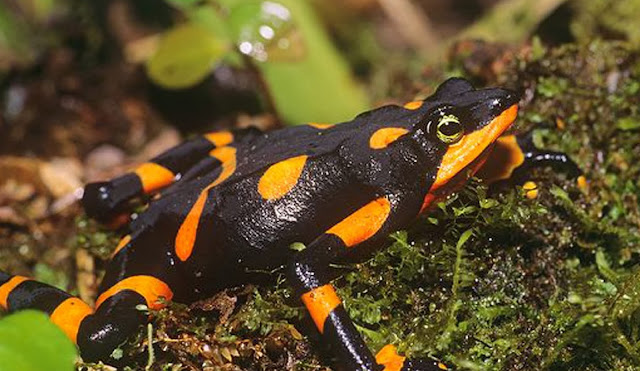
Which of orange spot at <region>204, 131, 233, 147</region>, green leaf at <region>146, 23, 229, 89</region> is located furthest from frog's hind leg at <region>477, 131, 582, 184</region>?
green leaf at <region>146, 23, 229, 89</region>

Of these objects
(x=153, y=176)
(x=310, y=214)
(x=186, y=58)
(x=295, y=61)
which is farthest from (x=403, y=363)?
(x=186, y=58)

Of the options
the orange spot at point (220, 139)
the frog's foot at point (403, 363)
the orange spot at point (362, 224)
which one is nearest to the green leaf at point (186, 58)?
the orange spot at point (220, 139)

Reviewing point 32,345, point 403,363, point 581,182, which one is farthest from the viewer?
point 581,182

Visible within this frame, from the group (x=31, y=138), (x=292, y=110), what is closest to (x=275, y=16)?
(x=292, y=110)

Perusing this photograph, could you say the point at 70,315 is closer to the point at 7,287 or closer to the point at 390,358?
the point at 7,287

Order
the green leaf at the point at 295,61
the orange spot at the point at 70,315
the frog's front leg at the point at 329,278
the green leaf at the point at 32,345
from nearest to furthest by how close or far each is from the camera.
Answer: the green leaf at the point at 32,345 < the frog's front leg at the point at 329,278 < the orange spot at the point at 70,315 < the green leaf at the point at 295,61

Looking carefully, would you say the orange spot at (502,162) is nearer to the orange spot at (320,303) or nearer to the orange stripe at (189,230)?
the orange spot at (320,303)

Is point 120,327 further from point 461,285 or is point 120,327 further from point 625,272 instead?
point 625,272
